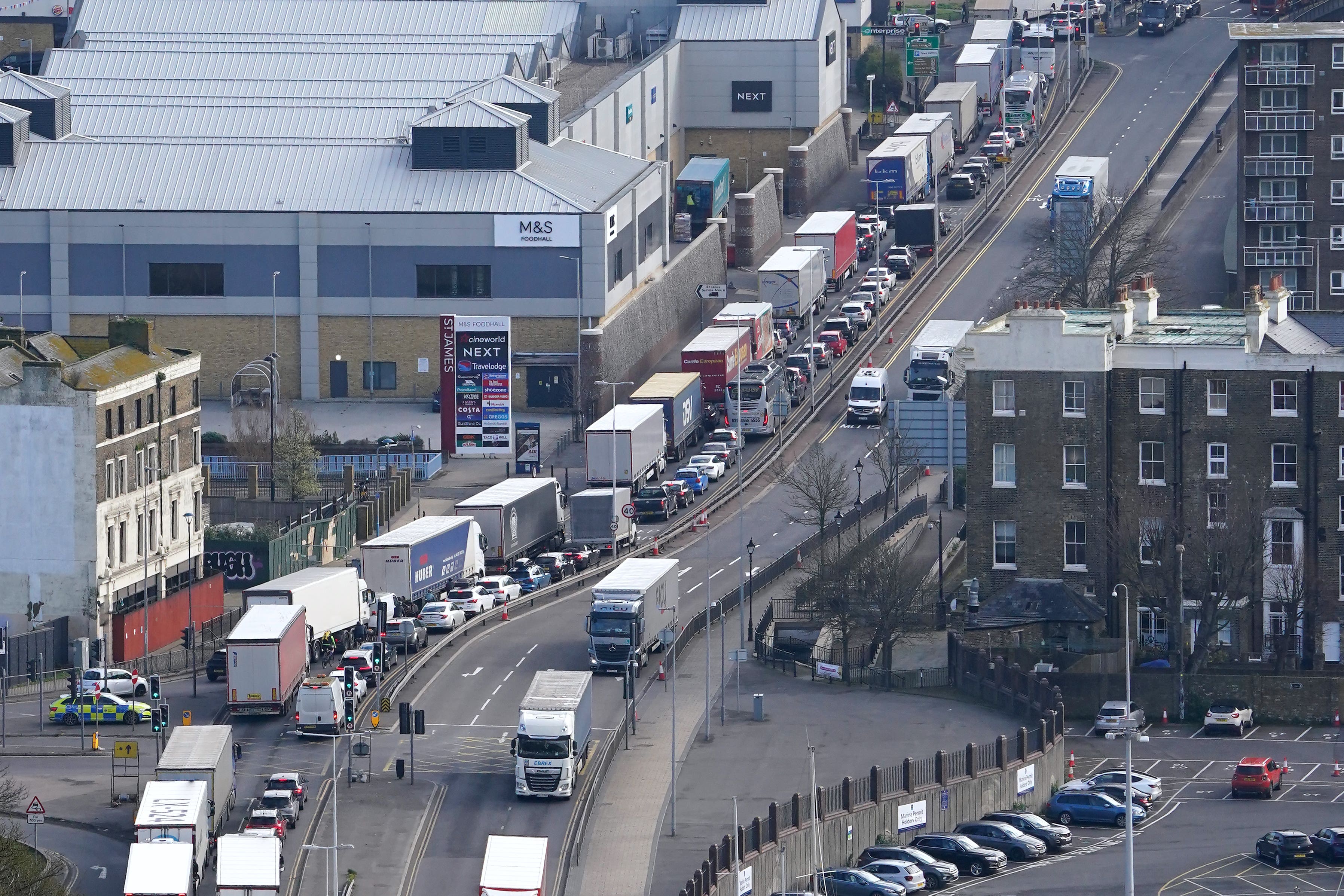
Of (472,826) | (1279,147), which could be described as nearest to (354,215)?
(1279,147)

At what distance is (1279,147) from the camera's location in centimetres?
17350

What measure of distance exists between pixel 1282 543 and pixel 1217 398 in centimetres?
606

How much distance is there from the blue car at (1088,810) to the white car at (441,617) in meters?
29.5

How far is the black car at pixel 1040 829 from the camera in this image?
352ft

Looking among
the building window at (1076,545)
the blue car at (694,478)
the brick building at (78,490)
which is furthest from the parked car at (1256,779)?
the blue car at (694,478)

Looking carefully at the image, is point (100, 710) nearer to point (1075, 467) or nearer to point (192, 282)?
point (1075, 467)

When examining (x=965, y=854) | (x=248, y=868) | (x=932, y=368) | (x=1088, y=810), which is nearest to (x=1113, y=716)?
(x=1088, y=810)

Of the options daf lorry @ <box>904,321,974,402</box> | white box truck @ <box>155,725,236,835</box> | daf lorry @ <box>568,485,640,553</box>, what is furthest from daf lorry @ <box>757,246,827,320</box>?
white box truck @ <box>155,725,236,835</box>

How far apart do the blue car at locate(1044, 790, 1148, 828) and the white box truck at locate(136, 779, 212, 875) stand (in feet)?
93.6

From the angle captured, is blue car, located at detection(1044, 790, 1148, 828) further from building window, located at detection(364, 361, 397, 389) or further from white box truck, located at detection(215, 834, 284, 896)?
building window, located at detection(364, 361, 397, 389)

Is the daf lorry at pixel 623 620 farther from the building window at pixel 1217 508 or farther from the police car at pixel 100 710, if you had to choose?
the building window at pixel 1217 508

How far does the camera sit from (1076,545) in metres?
128

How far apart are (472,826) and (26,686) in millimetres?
27556

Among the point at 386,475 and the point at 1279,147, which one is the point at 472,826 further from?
the point at 1279,147
